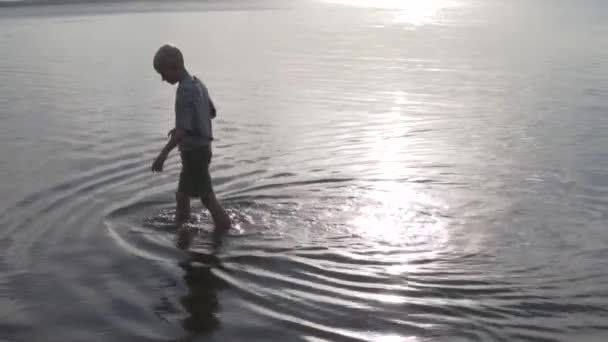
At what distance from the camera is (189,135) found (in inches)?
256

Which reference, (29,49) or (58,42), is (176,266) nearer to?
(29,49)

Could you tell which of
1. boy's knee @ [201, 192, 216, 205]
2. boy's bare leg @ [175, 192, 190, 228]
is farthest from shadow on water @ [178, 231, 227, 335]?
boy's bare leg @ [175, 192, 190, 228]

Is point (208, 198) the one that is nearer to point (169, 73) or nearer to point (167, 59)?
point (169, 73)

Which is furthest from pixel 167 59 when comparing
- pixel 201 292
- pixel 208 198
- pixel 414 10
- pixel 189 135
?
pixel 414 10

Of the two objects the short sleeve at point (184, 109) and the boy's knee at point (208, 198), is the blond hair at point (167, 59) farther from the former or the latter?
the boy's knee at point (208, 198)

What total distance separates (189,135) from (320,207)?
1.61 meters

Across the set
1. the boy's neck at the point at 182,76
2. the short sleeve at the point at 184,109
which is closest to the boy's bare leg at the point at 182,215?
the short sleeve at the point at 184,109

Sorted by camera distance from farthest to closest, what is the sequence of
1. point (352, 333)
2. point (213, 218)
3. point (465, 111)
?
point (465, 111) → point (213, 218) → point (352, 333)

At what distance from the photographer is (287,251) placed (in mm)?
6336

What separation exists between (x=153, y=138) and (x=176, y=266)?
4.80 metres

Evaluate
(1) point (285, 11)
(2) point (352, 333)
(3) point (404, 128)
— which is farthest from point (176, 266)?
(1) point (285, 11)

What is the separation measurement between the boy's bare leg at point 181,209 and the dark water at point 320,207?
0.22m

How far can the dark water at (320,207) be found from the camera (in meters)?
5.23

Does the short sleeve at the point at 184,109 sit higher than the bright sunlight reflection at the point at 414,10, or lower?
lower
